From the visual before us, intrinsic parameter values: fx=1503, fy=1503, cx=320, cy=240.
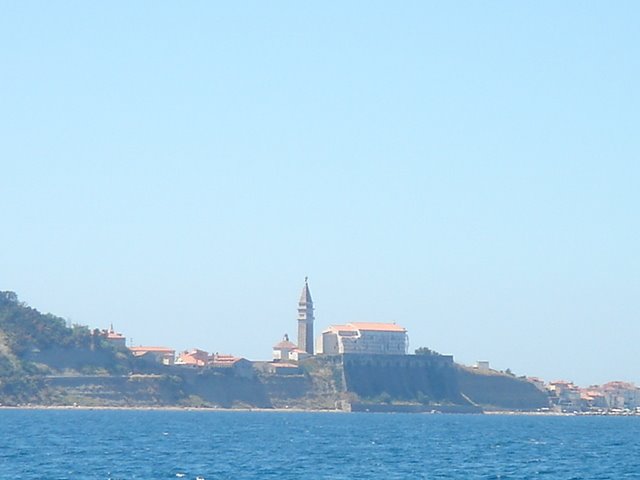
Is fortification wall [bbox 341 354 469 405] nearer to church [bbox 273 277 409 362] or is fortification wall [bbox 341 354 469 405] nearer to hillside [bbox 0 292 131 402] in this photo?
church [bbox 273 277 409 362]

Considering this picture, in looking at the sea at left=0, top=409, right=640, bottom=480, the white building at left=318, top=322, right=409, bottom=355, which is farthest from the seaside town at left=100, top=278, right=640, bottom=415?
the sea at left=0, top=409, right=640, bottom=480

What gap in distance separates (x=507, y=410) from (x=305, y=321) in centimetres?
2353

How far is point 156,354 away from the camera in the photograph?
154000 millimetres

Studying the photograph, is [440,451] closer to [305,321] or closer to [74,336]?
[74,336]

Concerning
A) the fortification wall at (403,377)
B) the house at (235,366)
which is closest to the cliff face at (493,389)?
the fortification wall at (403,377)

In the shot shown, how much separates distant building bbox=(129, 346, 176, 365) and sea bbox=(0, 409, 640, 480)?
41.8 m

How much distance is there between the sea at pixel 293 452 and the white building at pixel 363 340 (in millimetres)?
54284

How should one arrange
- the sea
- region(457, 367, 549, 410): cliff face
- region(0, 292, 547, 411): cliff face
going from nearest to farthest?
1. the sea
2. region(0, 292, 547, 411): cliff face
3. region(457, 367, 549, 410): cliff face

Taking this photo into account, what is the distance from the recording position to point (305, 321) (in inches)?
6383

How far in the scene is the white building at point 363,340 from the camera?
161 meters

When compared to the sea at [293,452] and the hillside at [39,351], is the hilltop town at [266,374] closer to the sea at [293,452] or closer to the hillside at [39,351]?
the hillside at [39,351]

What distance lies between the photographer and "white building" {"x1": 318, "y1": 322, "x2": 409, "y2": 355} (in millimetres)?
161000

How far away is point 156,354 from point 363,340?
896 inches

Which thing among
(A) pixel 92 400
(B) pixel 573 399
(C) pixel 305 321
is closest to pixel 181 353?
(C) pixel 305 321
